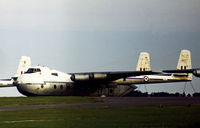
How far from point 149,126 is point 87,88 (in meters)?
56.0

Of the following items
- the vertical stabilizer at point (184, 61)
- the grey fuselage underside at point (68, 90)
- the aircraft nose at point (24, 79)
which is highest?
the vertical stabilizer at point (184, 61)

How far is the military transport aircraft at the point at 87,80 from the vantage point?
74.7m

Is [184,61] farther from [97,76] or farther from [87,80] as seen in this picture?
[87,80]

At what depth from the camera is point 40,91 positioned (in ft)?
247

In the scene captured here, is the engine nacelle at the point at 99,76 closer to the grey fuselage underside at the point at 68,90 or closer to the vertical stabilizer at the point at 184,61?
the grey fuselage underside at the point at 68,90

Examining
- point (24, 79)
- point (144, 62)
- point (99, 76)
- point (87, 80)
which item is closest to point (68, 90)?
point (87, 80)

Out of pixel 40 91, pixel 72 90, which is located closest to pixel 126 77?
pixel 72 90

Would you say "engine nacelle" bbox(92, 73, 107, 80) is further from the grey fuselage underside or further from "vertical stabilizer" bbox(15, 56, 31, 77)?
"vertical stabilizer" bbox(15, 56, 31, 77)

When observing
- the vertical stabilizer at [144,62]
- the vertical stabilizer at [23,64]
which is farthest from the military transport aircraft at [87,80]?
the vertical stabilizer at [23,64]

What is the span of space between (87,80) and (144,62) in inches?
605

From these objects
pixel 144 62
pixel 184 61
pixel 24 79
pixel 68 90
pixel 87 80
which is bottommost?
pixel 68 90

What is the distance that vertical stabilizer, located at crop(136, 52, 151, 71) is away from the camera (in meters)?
89.0

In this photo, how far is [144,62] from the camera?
89312 mm

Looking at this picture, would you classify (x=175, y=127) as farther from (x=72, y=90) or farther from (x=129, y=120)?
(x=72, y=90)
